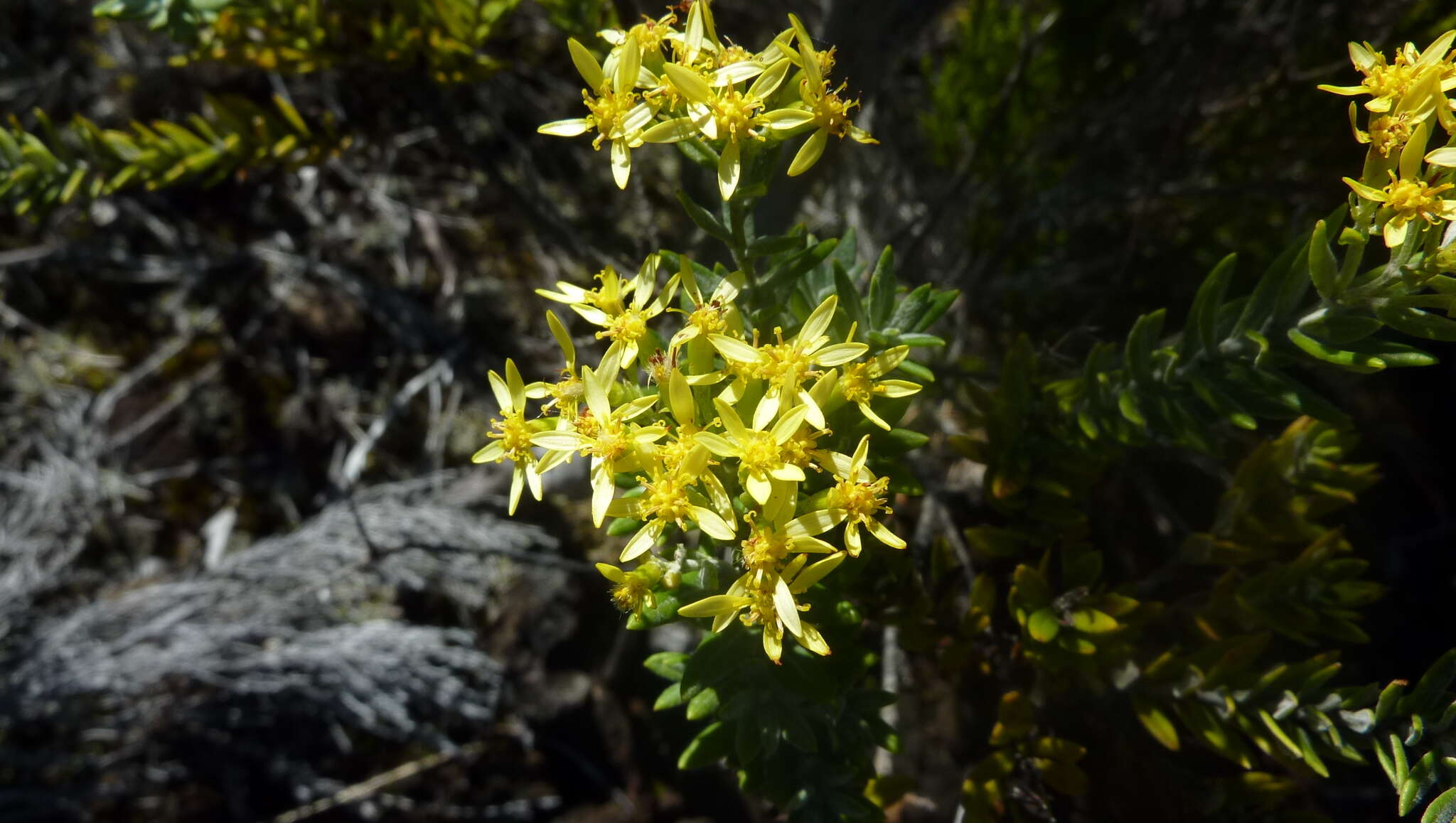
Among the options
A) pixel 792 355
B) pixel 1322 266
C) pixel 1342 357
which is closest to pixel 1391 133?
pixel 1322 266

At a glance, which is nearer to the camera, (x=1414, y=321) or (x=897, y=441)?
(x=1414, y=321)

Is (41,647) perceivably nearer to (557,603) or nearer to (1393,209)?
(557,603)

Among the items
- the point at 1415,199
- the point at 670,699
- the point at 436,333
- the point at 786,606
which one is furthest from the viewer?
the point at 436,333

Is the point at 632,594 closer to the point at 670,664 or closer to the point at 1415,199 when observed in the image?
the point at 670,664

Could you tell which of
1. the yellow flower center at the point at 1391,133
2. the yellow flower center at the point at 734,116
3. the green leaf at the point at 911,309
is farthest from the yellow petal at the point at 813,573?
the yellow flower center at the point at 1391,133

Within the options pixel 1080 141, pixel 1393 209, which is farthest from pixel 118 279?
pixel 1393 209

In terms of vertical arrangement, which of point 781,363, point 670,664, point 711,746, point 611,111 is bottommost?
point 711,746

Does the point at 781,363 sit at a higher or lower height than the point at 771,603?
higher
